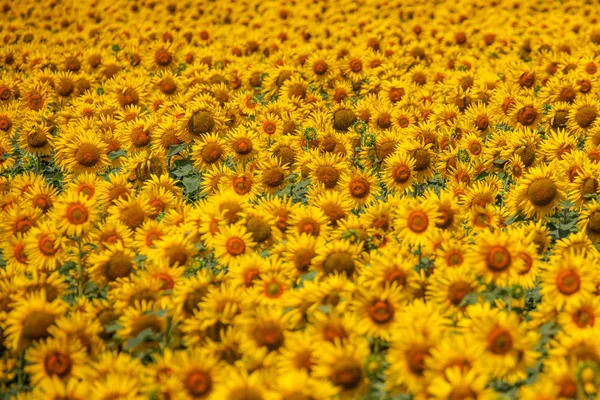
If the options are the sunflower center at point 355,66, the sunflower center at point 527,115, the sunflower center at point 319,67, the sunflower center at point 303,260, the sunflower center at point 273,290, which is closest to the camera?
the sunflower center at point 273,290

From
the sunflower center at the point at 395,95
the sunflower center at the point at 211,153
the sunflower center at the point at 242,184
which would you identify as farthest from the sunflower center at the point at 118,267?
the sunflower center at the point at 395,95

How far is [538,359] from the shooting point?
4191 millimetres

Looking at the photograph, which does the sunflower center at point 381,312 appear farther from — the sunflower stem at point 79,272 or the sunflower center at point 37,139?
the sunflower center at point 37,139

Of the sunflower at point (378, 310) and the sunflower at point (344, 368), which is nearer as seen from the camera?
the sunflower at point (344, 368)

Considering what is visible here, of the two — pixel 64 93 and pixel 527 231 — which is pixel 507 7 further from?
pixel 527 231

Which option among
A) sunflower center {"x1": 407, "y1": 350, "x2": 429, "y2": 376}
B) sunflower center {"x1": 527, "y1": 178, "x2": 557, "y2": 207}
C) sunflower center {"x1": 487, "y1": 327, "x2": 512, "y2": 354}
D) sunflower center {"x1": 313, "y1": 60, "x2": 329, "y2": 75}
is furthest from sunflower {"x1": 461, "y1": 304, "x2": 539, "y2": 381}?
sunflower center {"x1": 313, "y1": 60, "x2": 329, "y2": 75}

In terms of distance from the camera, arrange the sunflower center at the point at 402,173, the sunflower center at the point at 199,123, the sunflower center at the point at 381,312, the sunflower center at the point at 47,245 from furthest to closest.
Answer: the sunflower center at the point at 199,123 → the sunflower center at the point at 402,173 → the sunflower center at the point at 47,245 → the sunflower center at the point at 381,312

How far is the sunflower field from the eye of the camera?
3.97 m

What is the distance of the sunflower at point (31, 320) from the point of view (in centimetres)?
438

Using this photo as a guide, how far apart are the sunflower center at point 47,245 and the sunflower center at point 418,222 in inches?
114

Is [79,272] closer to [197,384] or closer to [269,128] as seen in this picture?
[197,384]

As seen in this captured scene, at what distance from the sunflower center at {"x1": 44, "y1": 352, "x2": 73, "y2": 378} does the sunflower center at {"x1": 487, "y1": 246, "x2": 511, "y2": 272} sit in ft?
9.90

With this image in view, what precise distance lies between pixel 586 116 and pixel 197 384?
6008 mm

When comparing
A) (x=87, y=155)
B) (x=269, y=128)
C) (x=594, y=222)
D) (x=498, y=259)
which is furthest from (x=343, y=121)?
(x=498, y=259)
